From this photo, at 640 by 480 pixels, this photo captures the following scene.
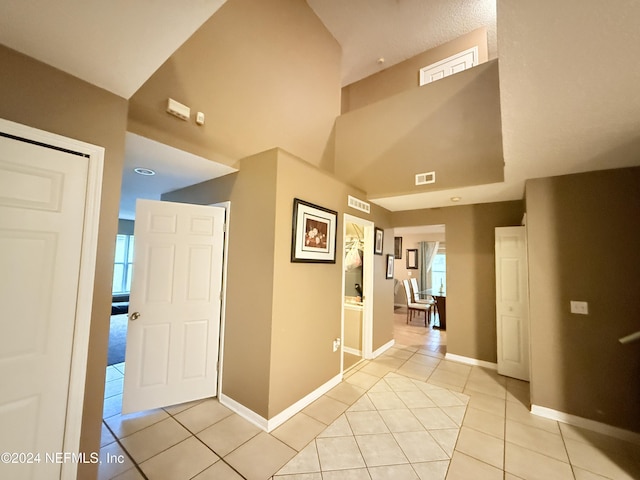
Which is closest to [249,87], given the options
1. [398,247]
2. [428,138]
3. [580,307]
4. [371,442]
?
[428,138]

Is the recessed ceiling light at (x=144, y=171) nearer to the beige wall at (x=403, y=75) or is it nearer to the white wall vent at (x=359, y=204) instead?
the white wall vent at (x=359, y=204)

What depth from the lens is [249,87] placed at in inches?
106

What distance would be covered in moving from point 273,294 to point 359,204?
5.97ft

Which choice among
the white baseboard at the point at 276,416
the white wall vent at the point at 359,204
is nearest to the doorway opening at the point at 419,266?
the white wall vent at the point at 359,204

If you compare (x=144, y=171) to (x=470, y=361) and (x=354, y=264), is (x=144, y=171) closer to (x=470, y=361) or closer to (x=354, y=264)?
(x=354, y=264)

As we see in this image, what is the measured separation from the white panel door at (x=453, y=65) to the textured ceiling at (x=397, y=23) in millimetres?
488

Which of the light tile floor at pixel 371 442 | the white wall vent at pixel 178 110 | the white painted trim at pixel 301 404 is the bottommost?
the light tile floor at pixel 371 442

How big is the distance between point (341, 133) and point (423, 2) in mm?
2271

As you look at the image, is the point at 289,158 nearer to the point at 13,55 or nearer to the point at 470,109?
the point at 13,55

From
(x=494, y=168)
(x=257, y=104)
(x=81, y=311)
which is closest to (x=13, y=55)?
(x=81, y=311)

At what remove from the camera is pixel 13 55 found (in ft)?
4.09

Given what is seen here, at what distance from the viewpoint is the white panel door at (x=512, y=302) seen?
3166 millimetres

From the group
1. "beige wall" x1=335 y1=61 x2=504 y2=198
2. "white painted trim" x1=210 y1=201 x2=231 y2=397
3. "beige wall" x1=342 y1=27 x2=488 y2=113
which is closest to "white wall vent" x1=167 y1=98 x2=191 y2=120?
"white painted trim" x1=210 y1=201 x2=231 y2=397

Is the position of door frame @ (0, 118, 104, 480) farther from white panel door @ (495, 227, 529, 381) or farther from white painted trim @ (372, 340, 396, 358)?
white panel door @ (495, 227, 529, 381)
